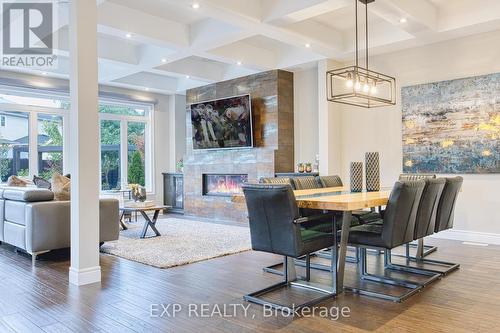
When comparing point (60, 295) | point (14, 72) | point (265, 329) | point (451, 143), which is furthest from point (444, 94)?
point (14, 72)

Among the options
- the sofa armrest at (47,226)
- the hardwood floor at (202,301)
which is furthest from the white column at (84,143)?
the sofa armrest at (47,226)

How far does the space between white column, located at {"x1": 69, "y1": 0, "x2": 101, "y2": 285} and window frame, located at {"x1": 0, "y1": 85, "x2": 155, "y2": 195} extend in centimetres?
453

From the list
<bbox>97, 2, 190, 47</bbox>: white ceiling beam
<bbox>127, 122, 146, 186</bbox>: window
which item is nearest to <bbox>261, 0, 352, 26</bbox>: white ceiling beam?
<bbox>97, 2, 190, 47</bbox>: white ceiling beam

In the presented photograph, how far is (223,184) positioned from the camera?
8383 mm

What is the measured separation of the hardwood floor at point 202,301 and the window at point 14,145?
139 inches

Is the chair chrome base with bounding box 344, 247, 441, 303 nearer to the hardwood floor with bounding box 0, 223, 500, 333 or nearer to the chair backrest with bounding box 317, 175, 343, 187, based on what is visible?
the hardwood floor with bounding box 0, 223, 500, 333

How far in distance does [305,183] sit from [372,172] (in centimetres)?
76

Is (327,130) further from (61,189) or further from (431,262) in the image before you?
(61,189)

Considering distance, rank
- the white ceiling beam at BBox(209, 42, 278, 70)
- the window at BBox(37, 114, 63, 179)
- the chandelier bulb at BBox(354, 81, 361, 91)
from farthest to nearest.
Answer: the window at BBox(37, 114, 63, 179) < the white ceiling beam at BBox(209, 42, 278, 70) < the chandelier bulb at BBox(354, 81, 361, 91)

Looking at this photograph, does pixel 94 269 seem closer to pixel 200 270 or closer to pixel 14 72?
pixel 200 270

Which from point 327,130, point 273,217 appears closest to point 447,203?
point 273,217

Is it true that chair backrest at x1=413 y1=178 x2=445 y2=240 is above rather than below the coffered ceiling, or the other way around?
below

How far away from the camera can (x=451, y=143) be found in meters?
5.86

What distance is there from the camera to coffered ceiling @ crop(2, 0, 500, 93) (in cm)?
501
